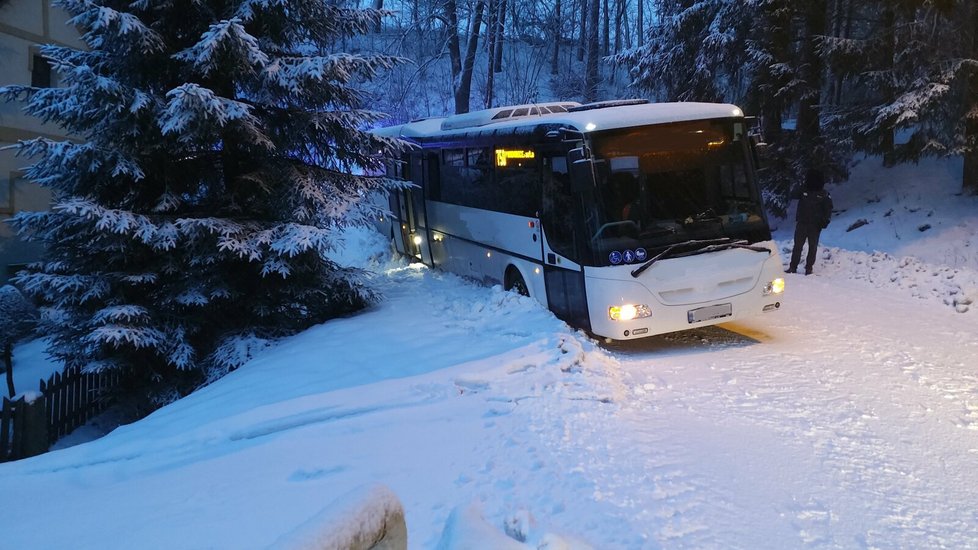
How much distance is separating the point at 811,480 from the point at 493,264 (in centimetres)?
712

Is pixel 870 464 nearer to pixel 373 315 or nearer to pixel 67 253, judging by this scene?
pixel 373 315

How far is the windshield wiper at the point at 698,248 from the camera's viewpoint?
792 centimetres

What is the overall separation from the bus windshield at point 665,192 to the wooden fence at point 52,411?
680 cm

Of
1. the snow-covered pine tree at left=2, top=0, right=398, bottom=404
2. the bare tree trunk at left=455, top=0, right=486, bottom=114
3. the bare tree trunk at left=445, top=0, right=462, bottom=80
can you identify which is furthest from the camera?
the bare tree trunk at left=445, top=0, right=462, bottom=80

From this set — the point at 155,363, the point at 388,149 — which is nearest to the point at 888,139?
the point at 388,149

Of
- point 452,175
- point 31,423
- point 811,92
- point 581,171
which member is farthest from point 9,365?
point 811,92

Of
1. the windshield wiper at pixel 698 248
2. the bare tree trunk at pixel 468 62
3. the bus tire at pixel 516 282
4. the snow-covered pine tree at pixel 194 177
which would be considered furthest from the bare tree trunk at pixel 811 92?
the bare tree trunk at pixel 468 62

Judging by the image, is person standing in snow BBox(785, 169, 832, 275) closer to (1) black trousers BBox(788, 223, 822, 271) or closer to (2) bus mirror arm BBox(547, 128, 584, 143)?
(1) black trousers BBox(788, 223, 822, 271)

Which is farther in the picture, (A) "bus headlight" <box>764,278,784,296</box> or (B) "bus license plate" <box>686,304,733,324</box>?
(A) "bus headlight" <box>764,278,784,296</box>

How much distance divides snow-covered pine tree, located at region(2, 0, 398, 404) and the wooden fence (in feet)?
1.13

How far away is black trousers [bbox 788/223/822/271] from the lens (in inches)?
496

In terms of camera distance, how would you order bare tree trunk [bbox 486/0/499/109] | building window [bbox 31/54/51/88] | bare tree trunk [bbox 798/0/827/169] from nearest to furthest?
building window [bbox 31/54/51/88] < bare tree trunk [bbox 798/0/827/169] < bare tree trunk [bbox 486/0/499/109]

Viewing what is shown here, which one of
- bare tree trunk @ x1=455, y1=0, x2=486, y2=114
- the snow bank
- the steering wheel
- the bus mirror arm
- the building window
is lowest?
the snow bank

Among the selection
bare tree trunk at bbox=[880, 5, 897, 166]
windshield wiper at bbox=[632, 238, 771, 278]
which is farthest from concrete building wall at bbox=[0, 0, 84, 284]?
bare tree trunk at bbox=[880, 5, 897, 166]
